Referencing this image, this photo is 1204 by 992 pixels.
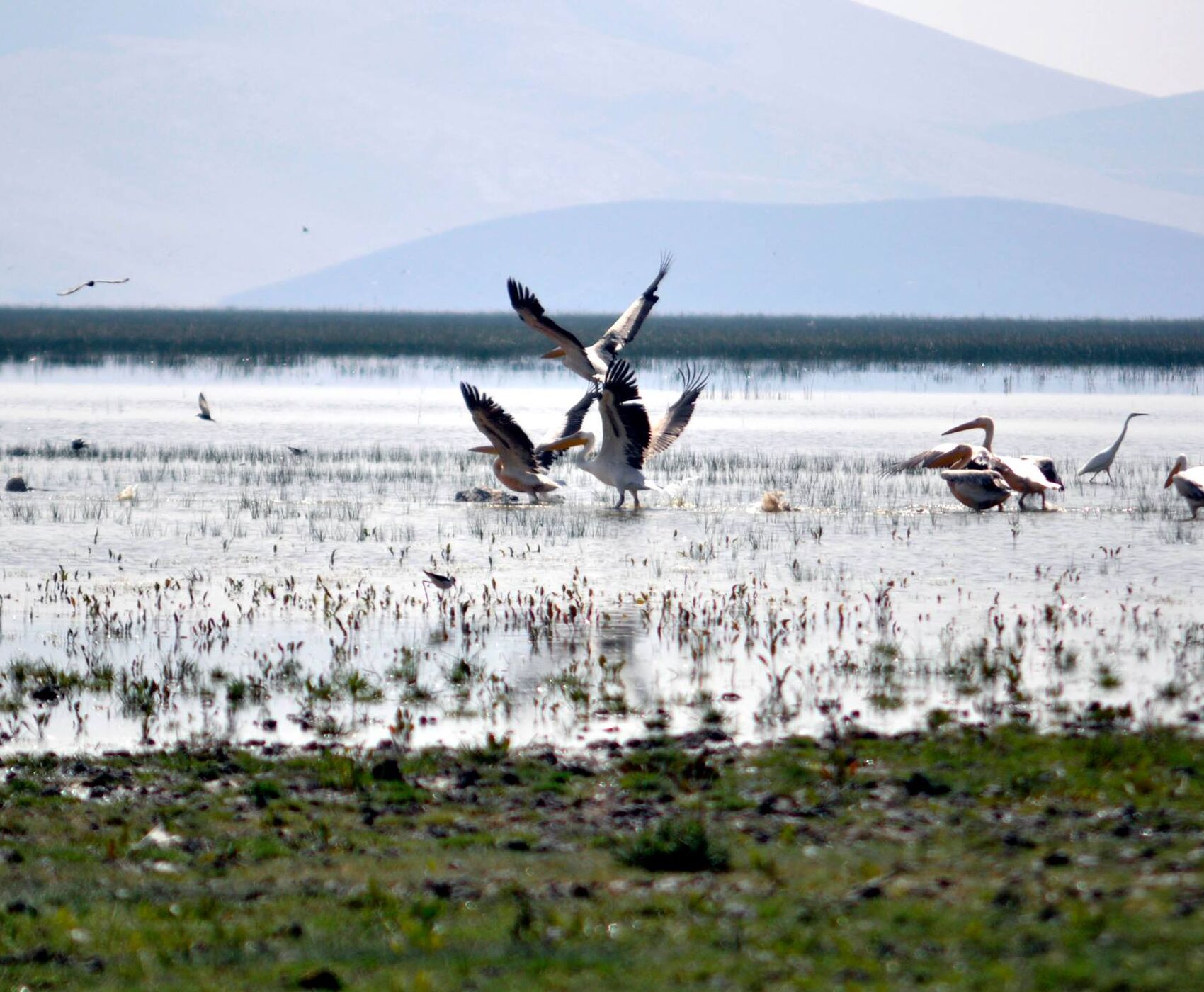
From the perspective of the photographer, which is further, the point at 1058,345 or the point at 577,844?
the point at 1058,345

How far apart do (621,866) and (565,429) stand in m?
14.2

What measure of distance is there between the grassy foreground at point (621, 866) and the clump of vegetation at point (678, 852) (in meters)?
0.01

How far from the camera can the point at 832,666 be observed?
33.5 feet

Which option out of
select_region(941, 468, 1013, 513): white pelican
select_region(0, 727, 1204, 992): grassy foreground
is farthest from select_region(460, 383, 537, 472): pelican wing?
select_region(0, 727, 1204, 992): grassy foreground

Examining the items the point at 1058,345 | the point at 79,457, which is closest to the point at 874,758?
the point at 79,457

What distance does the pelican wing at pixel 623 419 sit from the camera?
58.4 ft

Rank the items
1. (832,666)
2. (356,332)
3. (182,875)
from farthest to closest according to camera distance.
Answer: (356,332) → (832,666) → (182,875)

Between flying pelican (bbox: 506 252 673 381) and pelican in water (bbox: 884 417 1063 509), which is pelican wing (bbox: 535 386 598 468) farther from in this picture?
pelican in water (bbox: 884 417 1063 509)

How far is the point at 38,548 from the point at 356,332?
66.2 meters

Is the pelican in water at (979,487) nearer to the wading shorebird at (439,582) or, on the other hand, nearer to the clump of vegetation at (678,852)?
the wading shorebird at (439,582)

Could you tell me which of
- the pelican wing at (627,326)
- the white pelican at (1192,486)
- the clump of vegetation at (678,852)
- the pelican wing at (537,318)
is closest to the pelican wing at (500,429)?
the pelican wing at (537,318)

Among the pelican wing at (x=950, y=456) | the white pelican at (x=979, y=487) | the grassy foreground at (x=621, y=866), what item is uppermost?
the pelican wing at (x=950, y=456)

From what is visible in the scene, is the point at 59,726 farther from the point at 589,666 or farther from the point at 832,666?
the point at 832,666

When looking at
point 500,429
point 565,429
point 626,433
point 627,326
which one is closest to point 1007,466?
point 626,433
